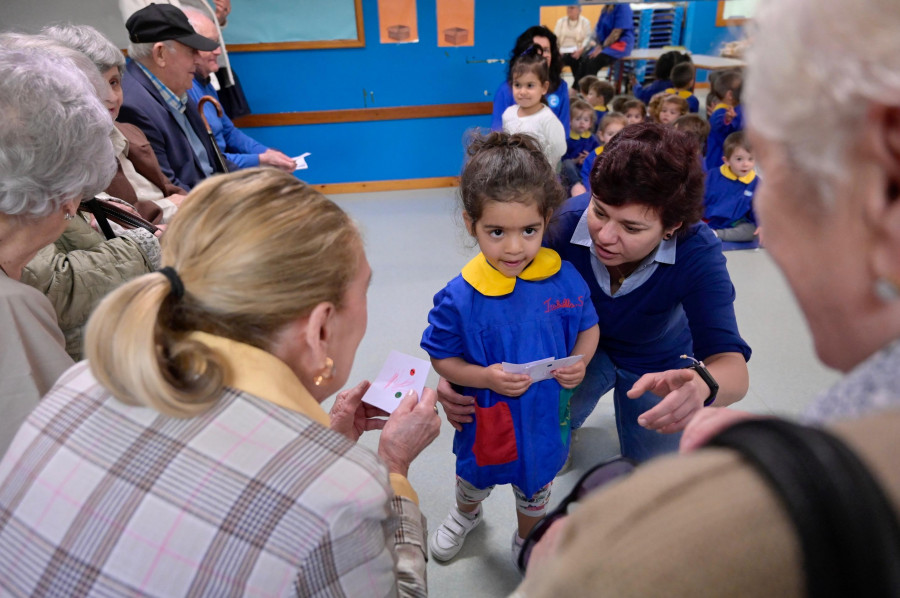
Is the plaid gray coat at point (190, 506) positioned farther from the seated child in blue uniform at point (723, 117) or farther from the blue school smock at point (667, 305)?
the seated child in blue uniform at point (723, 117)

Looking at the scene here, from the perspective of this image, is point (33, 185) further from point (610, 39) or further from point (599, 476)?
point (610, 39)

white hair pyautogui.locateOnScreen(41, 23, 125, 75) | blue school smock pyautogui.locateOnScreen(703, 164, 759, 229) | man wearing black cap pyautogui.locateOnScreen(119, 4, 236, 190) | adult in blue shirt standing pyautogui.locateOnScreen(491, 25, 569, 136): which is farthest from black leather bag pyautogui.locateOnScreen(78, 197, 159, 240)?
blue school smock pyautogui.locateOnScreen(703, 164, 759, 229)

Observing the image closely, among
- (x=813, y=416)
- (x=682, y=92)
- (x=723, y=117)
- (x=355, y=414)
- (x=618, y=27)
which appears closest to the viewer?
(x=813, y=416)

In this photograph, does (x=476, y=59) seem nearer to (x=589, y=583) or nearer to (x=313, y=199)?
(x=313, y=199)

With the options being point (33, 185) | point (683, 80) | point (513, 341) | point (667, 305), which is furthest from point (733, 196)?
point (33, 185)

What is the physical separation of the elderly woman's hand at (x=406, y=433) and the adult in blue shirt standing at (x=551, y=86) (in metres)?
3.45

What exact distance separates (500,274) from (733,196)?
11.7 feet

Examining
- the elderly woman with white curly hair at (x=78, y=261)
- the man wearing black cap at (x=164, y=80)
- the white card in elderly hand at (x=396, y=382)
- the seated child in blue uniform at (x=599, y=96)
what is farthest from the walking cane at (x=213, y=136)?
the seated child in blue uniform at (x=599, y=96)

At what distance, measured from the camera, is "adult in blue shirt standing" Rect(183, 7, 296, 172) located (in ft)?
12.0

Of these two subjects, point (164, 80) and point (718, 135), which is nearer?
point (164, 80)

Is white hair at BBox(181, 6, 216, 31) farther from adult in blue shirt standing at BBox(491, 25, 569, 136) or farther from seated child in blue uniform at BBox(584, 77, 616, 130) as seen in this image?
seated child in blue uniform at BBox(584, 77, 616, 130)

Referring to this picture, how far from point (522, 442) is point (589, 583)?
1.25 metres

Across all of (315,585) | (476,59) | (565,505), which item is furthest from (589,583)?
(476,59)

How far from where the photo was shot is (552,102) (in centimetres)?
444
